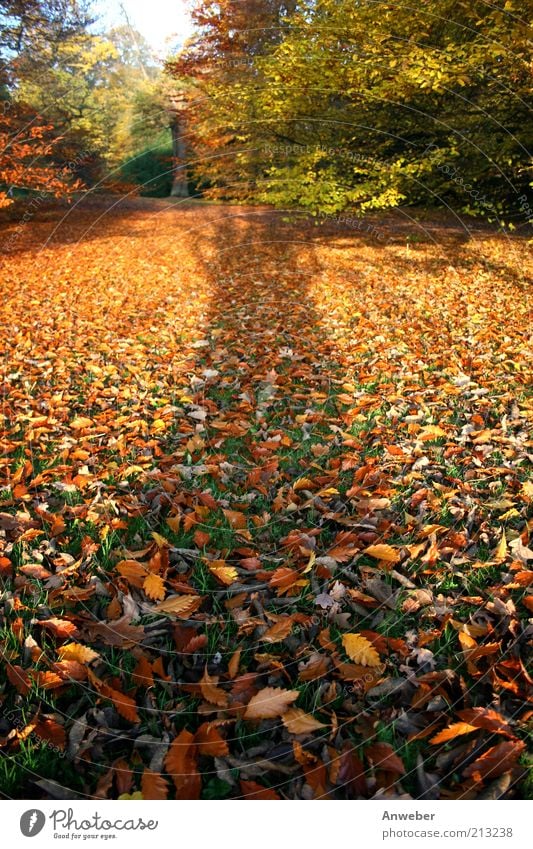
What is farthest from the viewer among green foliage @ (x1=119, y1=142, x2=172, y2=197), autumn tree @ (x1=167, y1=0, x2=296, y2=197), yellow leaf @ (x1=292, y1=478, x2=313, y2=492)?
green foliage @ (x1=119, y1=142, x2=172, y2=197)

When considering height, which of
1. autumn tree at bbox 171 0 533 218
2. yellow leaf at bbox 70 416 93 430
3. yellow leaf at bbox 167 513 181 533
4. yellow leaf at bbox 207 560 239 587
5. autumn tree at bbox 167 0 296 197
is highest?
autumn tree at bbox 167 0 296 197

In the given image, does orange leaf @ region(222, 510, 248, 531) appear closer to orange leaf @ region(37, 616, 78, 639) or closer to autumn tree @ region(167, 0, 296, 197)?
orange leaf @ region(37, 616, 78, 639)

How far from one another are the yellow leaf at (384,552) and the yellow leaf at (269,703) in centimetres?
93

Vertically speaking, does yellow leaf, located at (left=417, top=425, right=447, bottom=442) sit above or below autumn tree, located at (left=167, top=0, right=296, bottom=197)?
below

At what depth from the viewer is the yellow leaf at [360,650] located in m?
2.22

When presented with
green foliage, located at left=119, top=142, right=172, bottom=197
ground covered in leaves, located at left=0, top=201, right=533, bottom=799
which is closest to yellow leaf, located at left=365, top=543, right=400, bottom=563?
ground covered in leaves, located at left=0, top=201, right=533, bottom=799

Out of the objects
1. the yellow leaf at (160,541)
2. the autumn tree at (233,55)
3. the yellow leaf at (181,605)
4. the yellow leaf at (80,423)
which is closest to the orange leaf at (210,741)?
the yellow leaf at (181,605)

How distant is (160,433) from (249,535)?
1564 millimetres

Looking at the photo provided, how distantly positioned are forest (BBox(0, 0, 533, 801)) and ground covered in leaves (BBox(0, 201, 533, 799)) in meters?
0.01

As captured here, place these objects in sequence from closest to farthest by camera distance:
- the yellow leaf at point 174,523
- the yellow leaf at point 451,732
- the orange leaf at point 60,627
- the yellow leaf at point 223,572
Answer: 1. the yellow leaf at point 451,732
2. the orange leaf at point 60,627
3. the yellow leaf at point 223,572
4. the yellow leaf at point 174,523

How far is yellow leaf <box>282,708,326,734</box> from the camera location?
6.40ft

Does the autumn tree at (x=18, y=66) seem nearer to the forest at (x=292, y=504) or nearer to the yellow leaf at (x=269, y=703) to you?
the forest at (x=292, y=504)

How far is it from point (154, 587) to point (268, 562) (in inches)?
25.1

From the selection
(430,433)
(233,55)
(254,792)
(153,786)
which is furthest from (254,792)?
(233,55)
